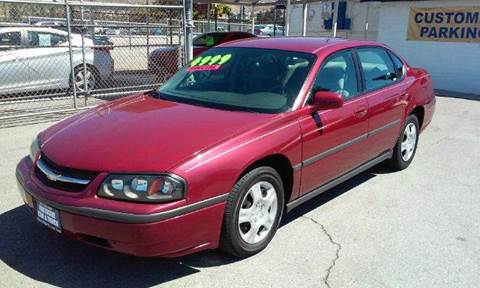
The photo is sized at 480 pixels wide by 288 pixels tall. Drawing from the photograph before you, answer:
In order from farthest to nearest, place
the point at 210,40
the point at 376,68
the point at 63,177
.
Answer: the point at 210,40 < the point at 376,68 < the point at 63,177

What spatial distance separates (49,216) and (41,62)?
6909 mm

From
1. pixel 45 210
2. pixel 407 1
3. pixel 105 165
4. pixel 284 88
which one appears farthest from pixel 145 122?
pixel 407 1

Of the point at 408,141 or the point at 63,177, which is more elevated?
the point at 63,177

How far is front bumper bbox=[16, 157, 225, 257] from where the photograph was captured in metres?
2.78

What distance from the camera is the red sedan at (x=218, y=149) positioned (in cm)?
286

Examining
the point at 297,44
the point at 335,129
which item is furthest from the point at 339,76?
the point at 335,129

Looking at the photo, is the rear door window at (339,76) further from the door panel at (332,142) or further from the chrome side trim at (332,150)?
the chrome side trim at (332,150)

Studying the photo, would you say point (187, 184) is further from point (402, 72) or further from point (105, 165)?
point (402, 72)

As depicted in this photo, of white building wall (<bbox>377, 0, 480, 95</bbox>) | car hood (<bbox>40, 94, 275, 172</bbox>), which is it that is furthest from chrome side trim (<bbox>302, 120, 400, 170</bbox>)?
white building wall (<bbox>377, 0, 480, 95</bbox>)

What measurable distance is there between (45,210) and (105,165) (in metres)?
0.58

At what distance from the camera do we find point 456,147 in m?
6.87

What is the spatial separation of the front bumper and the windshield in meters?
1.08

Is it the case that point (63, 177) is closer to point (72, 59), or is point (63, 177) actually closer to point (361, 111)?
point (361, 111)

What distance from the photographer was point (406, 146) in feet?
18.6
